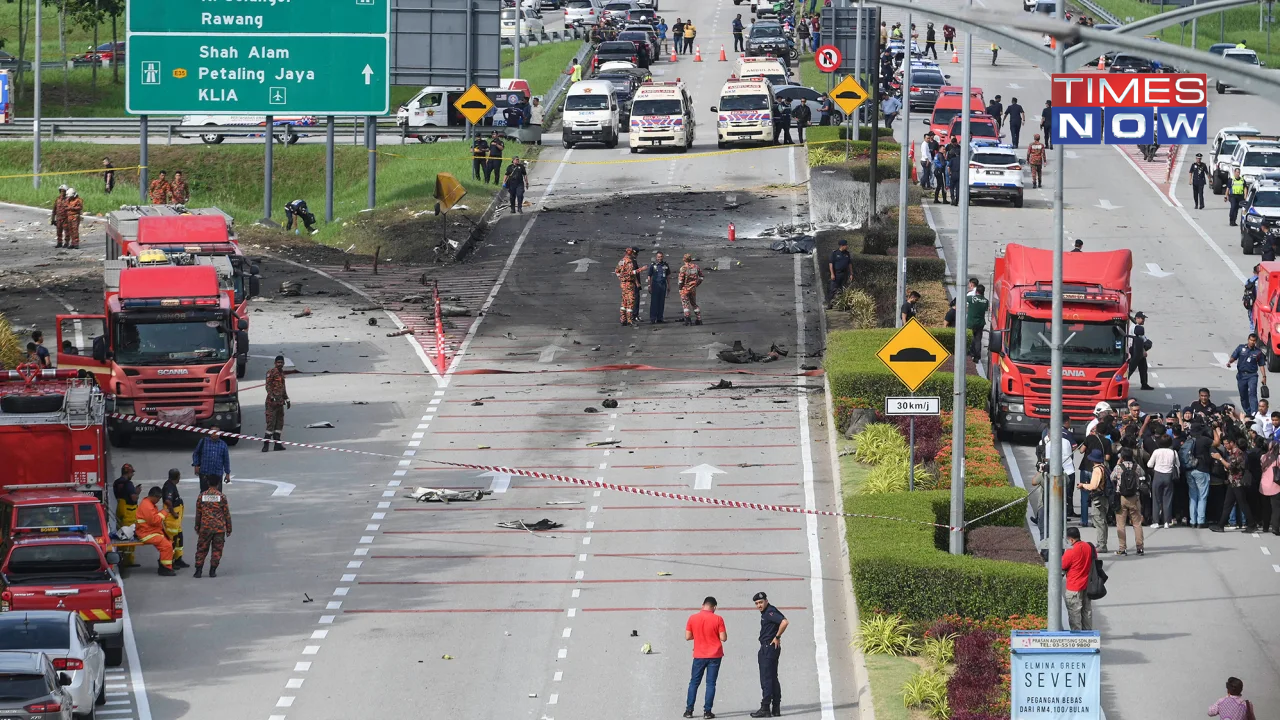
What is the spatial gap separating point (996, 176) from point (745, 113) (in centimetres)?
1356

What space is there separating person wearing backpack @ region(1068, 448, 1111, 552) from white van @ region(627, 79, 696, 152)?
40925mm

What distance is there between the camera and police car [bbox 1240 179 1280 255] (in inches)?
1977

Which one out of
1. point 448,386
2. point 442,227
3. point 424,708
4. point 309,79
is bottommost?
point 424,708

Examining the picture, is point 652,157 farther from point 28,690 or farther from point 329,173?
point 28,690

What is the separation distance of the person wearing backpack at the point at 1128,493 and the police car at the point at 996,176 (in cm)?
2921

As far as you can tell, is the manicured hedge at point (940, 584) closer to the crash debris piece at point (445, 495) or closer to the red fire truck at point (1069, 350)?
the crash debris piece at point (445, 495)

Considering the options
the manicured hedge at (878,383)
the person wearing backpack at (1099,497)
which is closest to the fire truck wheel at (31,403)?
the manicured hedge at (878,383)

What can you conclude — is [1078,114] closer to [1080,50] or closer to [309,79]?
[1080,50]

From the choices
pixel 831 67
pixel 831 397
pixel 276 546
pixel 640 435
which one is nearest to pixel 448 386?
pixel 640 435

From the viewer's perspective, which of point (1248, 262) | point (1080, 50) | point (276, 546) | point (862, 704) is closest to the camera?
point (1080, 50)

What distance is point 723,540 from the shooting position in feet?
92.4

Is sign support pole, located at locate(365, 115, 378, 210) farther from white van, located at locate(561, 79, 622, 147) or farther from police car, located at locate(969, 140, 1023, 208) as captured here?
police car, located at locate(969, 140, 1023, 208)

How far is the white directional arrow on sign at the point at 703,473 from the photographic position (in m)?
31.0

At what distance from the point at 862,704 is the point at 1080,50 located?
7.89 m
